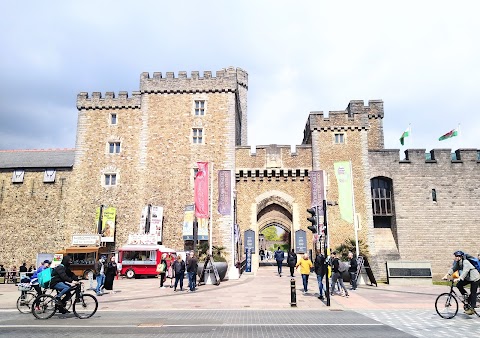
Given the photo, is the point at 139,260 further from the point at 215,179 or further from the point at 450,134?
the point at 450,134

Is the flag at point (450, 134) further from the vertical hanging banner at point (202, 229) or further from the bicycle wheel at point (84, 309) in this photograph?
the bicycle wheel at point (84, 309)

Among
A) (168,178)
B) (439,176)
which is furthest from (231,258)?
(439,176)

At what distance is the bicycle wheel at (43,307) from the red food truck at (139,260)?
47.0 feet

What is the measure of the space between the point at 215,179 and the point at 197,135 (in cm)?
411

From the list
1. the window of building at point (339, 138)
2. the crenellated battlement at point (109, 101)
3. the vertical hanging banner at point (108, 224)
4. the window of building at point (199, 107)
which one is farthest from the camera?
the crenellated battlement at point (109, 101)

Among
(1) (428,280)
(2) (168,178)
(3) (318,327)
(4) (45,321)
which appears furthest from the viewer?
(2) (168,178)

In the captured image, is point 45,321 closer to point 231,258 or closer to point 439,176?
point 231,258

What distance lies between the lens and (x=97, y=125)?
31422mm

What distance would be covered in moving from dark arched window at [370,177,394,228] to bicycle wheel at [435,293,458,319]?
2058 centimetres

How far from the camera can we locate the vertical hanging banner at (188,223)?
28.0 m

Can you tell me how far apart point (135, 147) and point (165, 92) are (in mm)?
5406

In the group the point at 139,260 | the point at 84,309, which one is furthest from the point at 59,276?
the point at 139,260

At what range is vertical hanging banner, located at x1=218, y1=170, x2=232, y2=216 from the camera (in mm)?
23500

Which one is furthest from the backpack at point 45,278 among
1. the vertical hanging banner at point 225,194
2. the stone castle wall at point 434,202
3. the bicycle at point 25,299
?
the stone castle wall at point 434,202
